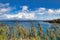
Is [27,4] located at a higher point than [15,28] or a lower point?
higher

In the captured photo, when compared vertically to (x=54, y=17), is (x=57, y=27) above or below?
below

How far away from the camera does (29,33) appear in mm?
4051

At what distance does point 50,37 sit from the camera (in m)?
4.03

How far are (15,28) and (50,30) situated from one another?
36.7 inches

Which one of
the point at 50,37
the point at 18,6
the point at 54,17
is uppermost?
the point at 18,6

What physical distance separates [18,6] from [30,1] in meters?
0.34

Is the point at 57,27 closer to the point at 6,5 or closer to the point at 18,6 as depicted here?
the point at 18,6

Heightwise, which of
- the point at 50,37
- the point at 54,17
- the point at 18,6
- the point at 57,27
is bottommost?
the point at 50,37

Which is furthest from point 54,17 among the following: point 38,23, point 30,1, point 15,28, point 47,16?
point 15,28

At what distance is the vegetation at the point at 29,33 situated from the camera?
13.1ft

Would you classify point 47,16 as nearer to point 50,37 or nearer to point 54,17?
point 54,17

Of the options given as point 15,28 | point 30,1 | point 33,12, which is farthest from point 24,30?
point 30,1

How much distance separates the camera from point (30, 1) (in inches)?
158

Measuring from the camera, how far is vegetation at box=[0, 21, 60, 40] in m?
3.98
